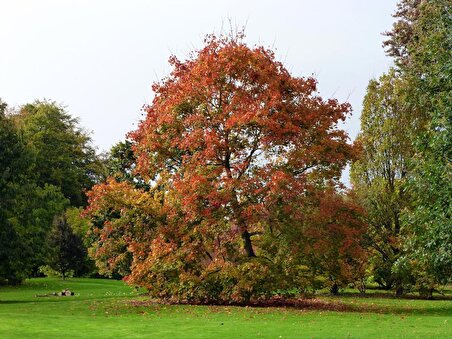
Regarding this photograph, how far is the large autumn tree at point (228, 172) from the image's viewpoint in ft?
90.6

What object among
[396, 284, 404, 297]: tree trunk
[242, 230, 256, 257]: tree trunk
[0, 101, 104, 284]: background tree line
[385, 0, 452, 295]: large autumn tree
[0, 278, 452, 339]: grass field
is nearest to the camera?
[0, 278, 452, 339]: grass field

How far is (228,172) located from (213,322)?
10125mm

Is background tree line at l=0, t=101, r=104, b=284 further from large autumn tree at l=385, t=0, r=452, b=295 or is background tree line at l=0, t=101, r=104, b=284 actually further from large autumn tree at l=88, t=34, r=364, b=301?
large autumn tree at l=385, t=0, r=452, b=295

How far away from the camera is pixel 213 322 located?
19.8 m

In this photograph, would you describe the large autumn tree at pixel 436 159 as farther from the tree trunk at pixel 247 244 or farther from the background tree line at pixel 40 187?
the background tree line at pixel 40 187

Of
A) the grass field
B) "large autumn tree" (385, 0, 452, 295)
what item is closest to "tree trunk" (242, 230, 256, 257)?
the grass field

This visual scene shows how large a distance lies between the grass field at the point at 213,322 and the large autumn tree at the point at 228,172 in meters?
2.67

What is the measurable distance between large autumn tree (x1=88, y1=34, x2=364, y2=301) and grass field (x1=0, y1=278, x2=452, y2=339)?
105 inches

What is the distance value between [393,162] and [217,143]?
15.0 m

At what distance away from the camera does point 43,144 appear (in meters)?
68.1

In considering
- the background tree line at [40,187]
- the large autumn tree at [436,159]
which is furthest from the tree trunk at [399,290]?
the background tree line at [40,187]

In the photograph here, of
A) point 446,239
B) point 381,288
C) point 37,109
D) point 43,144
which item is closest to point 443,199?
point 446,239

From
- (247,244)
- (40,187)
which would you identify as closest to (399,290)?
(247,244)

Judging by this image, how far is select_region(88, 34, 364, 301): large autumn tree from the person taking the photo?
27.6 meters
